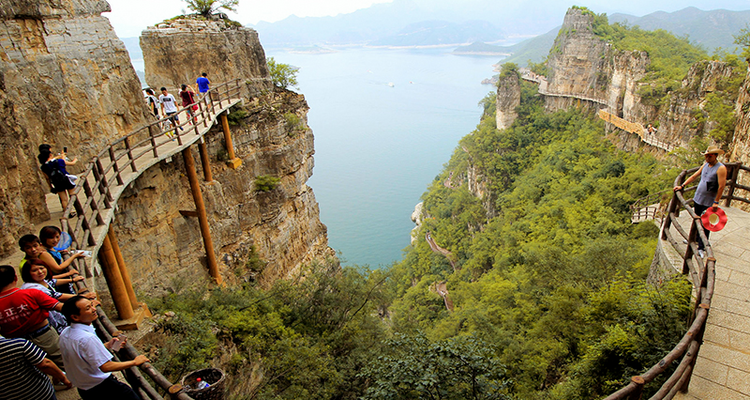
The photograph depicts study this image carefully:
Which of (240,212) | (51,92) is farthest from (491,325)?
(51,92)

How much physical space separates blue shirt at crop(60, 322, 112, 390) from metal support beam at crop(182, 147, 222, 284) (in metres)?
7.61

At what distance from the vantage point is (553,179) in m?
34.7

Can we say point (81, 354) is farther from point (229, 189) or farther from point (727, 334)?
point (229, 189)

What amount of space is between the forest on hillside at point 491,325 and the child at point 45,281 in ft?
8.81

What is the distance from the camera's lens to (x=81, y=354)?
3.41 m

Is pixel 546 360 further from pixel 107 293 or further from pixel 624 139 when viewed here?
pixel 624 139

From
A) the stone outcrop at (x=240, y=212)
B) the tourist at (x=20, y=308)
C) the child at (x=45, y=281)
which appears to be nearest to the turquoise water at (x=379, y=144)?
the stone outcrop at (x=240, y=212)

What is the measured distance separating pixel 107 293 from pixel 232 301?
309 cm

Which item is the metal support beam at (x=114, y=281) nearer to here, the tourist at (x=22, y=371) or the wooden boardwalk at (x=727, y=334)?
the tourist at (x=22, y=371)

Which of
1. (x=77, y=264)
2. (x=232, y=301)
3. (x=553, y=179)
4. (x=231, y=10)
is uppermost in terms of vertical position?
(x=231, y=10)

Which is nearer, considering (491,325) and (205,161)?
(205,161)

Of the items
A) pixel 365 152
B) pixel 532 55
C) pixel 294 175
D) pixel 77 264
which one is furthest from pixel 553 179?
pixel 532 55

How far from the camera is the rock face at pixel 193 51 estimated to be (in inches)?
493

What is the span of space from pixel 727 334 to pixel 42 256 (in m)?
7.89
